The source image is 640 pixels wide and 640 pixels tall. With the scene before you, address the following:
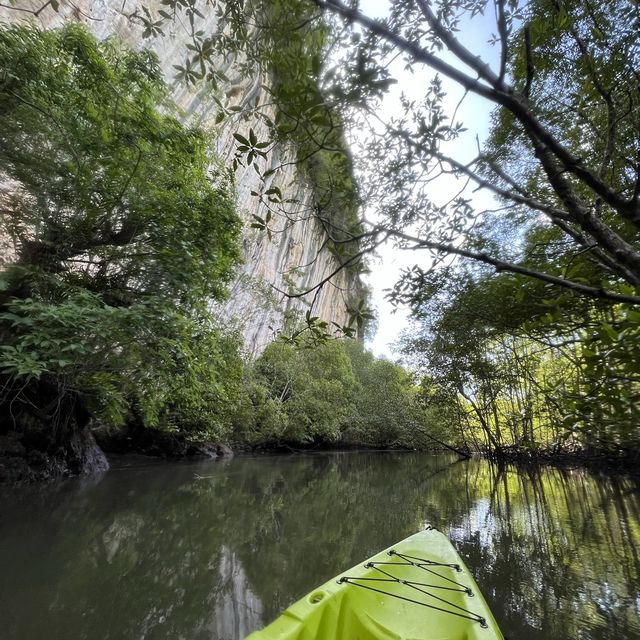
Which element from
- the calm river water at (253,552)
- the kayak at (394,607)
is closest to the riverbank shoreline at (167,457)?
the calm river water at (253,552)

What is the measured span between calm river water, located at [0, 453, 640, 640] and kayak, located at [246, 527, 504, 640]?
0.54 m

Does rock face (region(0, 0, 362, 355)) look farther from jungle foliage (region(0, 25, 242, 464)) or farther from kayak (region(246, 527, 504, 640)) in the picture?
kayak (region(246, 527, 504, 640))

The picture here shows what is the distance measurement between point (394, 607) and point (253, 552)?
2.03 meters

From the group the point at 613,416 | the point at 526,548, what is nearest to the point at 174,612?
the point at 613,416

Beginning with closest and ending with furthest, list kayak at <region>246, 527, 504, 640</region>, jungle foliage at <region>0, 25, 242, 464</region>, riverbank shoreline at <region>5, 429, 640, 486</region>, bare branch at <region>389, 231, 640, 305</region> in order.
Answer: bare branch at <region>389, 231, 640, 305</region> → kayak at <region>246, 527, 504, 640</region> → jungle foliage at <region>0, 25, 242, 464</region> → riverbank shoreline at <region>5, 429, 640, 486</region>

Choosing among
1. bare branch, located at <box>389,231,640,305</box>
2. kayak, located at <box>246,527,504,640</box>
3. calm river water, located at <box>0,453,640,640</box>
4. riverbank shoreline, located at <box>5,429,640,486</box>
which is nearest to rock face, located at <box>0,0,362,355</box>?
calm river water, located at <box>0,453,640,640</box>

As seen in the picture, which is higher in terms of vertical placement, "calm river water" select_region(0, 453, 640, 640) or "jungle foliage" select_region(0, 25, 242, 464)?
"jungle foliage" select_region(0, 25, 242, 464)

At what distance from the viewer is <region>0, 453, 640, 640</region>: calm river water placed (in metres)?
2.59

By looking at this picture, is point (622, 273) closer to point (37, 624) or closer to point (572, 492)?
point (37, 624)

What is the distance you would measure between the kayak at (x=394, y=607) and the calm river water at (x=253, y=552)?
541 mm

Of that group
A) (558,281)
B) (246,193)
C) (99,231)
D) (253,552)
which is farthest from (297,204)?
(246,193)

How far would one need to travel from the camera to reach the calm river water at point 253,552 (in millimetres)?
2590

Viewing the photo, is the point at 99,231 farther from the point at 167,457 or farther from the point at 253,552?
the point at 167,457

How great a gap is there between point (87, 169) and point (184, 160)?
5.38 ft
